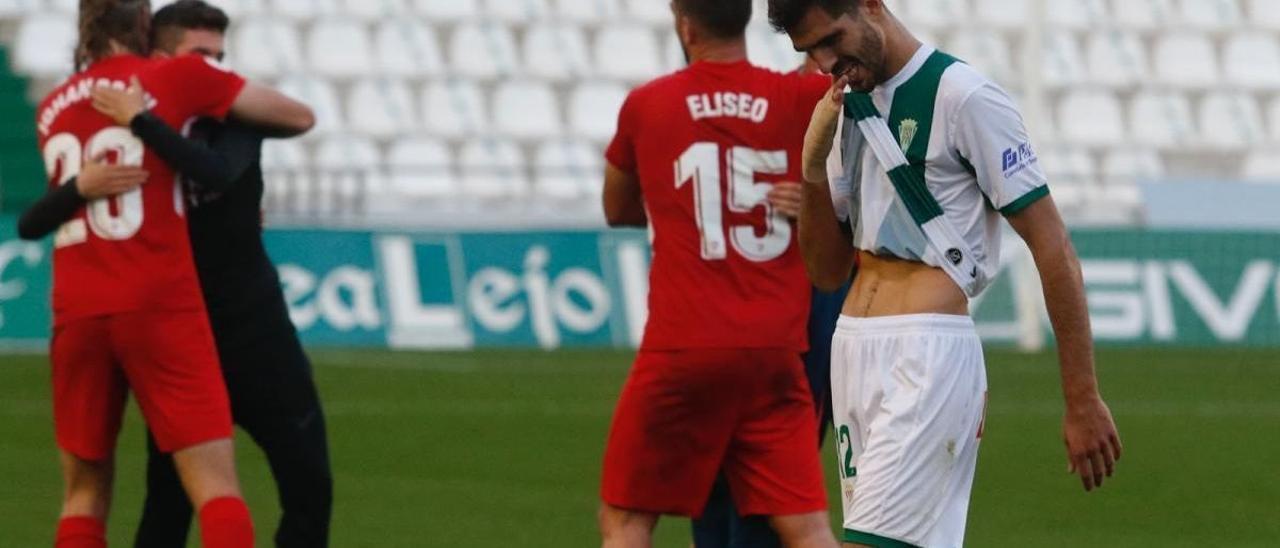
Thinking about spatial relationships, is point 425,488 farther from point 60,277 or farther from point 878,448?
point 878,448

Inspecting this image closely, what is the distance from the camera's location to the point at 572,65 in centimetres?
2450

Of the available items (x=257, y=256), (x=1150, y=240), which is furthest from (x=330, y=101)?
(x=257, y=256)

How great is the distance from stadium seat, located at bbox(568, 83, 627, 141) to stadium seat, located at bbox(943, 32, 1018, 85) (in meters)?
3.90

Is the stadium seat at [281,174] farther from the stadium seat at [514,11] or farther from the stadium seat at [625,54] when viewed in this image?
the stadium seat at [625,54]

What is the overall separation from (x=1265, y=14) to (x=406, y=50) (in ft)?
34.2

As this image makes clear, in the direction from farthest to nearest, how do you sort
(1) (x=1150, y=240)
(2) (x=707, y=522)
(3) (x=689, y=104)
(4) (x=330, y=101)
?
(4) (x=330, y=101) → (1) (x=1150, y=240) → (2) (x=707, y=522) → (3) (x=689, y=104)

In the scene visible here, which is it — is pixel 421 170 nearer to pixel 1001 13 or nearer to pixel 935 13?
pixel 935 13

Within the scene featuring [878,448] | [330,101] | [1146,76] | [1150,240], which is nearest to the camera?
[878,448]

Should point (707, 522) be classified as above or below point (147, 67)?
below

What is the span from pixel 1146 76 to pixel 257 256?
70.7 feet

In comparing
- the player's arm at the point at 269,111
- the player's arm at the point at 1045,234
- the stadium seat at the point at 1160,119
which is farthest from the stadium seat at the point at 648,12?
the player's arm at the point at 1045,234

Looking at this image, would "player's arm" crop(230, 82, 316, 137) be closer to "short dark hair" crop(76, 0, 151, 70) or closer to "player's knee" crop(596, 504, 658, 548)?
"short dark hair" crop(76, 0, 151, 70)

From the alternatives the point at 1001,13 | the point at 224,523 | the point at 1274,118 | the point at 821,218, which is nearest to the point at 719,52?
the point at 821,218

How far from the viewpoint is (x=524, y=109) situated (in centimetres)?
2384
